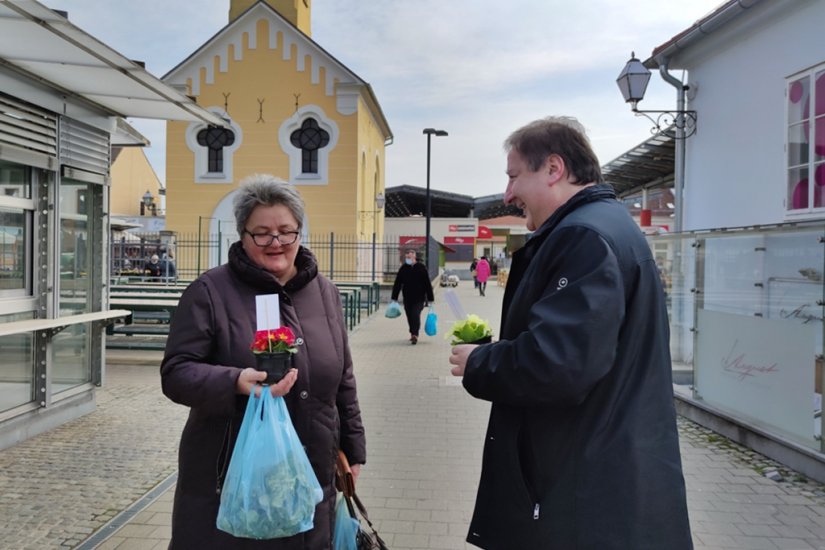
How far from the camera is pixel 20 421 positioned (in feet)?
20.1

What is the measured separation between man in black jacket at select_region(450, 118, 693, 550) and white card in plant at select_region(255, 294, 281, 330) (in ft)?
2.43

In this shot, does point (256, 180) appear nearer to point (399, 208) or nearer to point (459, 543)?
point (459, 543)

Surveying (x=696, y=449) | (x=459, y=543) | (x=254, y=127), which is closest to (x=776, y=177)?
(x=696, y=449)

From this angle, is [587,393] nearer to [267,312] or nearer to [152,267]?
[267,312]

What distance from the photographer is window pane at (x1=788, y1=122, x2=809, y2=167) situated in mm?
8539

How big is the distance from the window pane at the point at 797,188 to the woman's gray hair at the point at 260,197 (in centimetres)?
795

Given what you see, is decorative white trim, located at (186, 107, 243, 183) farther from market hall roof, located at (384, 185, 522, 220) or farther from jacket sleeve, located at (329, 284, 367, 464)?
jacket sleeve, located at (329, 284, 367, 464)

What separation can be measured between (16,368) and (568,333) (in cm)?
600

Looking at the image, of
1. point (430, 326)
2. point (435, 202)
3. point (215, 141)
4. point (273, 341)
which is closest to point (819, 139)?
point (430, 326)

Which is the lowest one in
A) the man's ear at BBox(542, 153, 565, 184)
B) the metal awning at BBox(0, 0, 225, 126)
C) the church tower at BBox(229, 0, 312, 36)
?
the man's ear at BBox(542, 153, 565, 184)

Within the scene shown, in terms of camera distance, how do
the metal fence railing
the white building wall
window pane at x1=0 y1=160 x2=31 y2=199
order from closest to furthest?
window pane at x1=0 y1=160 x2=31 y2=199 < the white building wall < the metal fence railing

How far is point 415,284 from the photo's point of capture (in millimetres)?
13914

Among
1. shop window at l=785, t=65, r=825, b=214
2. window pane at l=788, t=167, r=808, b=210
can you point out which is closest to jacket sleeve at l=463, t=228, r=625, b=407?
shop window at l=785, t=65, r=825, b=214

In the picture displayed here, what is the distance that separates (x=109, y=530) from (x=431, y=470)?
249cm
